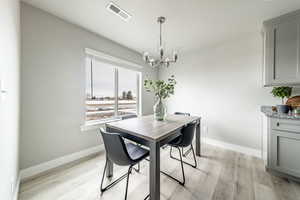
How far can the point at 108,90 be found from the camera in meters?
2.95

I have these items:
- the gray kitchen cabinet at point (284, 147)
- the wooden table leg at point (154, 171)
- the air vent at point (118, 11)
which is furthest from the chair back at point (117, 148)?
the gray kitchen cabinet at point (284, 147)

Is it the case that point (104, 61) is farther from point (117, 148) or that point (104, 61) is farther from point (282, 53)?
point (282, 53)

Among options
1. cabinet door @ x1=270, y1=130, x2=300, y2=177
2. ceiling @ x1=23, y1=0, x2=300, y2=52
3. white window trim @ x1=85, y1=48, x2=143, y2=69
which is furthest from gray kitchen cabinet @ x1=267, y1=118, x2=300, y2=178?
white window trim @ x1=85, y1=48, x2=143, y2=69

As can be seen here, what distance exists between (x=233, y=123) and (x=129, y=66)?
2.92m

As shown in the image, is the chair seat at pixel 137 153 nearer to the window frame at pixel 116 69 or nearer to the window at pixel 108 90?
the window frame at pixel 116 69

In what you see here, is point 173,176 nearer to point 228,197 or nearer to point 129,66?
point 228,197

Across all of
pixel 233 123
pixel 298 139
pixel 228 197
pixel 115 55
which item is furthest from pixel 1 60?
pixel 233 123

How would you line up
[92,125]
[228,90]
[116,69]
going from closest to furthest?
[92,125] < [228,90] < [116,69]

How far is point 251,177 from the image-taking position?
1771mm

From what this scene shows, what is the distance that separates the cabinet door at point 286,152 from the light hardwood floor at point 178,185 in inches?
7.0

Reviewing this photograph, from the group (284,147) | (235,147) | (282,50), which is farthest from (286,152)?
(282,50)

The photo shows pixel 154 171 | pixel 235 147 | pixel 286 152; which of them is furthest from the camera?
pixel 235 147

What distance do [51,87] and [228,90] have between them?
3.52m

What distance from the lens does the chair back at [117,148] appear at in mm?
1224
